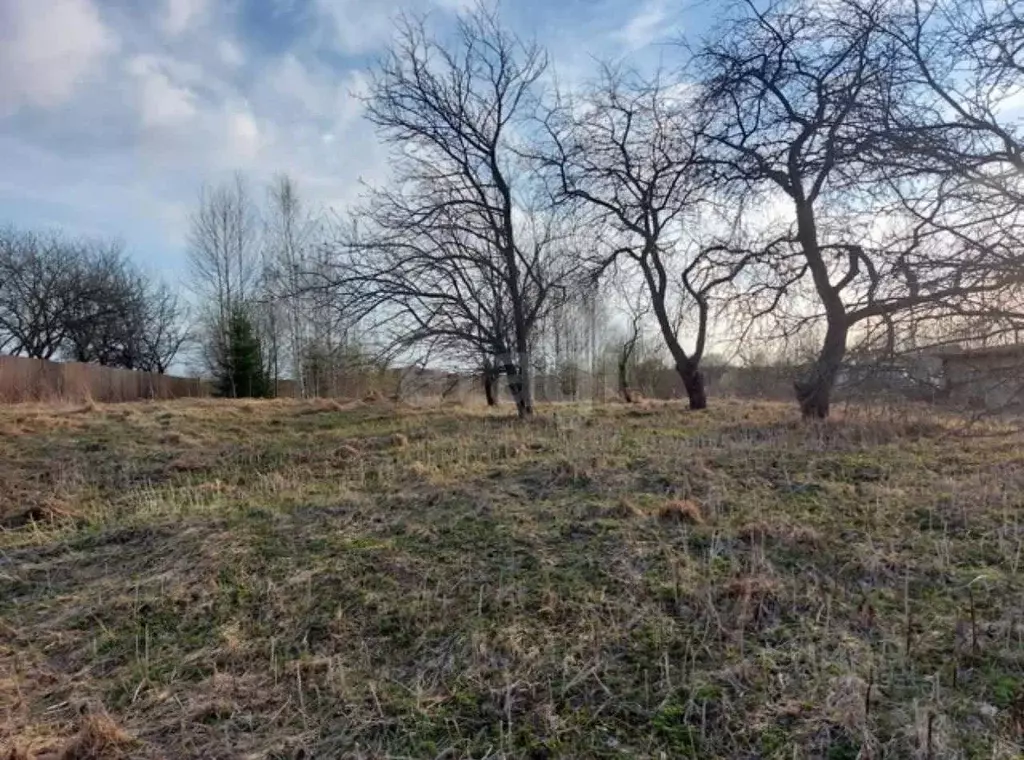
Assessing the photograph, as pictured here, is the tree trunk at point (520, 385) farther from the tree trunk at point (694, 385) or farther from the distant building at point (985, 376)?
the distant building at point (985, 376)

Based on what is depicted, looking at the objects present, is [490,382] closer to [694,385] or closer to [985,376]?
[694,385]

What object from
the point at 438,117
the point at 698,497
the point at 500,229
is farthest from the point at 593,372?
the point at 698,497

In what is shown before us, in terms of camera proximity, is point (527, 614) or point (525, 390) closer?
point (527, 614)

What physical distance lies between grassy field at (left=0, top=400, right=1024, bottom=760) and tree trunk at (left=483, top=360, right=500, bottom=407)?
682cm

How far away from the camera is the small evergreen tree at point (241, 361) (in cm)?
2319

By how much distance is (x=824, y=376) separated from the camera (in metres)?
7.52

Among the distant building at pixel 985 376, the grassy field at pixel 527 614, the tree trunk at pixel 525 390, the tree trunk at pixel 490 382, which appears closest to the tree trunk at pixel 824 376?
the distant building at pixel 985 376

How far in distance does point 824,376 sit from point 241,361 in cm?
2100

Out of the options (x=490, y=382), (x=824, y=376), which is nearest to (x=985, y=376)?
(x=824, y=376)

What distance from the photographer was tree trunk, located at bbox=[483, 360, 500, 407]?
1255 centimetres

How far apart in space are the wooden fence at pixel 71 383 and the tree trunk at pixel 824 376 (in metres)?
15.1

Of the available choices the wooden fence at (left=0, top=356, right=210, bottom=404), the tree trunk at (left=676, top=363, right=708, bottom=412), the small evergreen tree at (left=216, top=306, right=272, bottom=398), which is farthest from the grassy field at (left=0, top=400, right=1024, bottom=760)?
the small evergreen tree at (left=216, top=306, right=272, bottom=398)

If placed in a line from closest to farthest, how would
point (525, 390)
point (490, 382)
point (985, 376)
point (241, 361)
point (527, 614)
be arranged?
point (527, 614) → point (985, 376) → point (525, 390) → point (490, 382) → point (241, 361)

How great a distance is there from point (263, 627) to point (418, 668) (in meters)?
0.86
